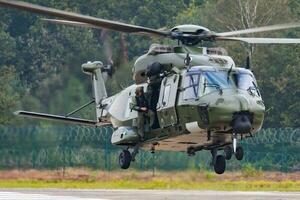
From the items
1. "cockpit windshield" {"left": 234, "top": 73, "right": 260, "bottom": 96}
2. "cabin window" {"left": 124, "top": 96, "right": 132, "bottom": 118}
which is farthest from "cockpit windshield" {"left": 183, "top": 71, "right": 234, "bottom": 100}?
"cabin window" {"left": 124, "top": 96, "right": 132, "bottom": 118}

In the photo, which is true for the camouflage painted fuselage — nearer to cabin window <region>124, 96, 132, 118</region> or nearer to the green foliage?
cabin window <region>124, 96, 132, 118</region>

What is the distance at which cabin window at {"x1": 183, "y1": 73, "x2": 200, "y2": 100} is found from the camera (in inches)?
1208

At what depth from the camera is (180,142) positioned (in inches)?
1262

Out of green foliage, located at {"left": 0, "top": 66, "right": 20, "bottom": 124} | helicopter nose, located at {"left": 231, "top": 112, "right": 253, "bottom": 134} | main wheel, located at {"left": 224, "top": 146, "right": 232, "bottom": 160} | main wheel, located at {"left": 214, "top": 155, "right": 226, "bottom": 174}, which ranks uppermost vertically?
green foliage, located at {"left": 0, "top": 66, "right": 20, "bottom": 124}

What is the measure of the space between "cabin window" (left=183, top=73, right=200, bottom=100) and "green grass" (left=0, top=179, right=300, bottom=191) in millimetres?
14544

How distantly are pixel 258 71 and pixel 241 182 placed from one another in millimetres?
18862

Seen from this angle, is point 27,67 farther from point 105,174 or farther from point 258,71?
point 105,174

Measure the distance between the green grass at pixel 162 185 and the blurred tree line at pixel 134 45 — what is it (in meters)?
3.29

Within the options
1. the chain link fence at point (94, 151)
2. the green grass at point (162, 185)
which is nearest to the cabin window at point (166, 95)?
the green grass at point (162, 185)

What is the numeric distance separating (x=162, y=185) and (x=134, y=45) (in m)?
30.6

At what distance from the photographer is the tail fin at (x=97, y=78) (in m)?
37.3

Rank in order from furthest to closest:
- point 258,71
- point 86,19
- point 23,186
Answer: point 258,71 < point 23,186 < point 86,19

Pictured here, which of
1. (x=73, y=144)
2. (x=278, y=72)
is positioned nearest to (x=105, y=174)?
(x=73, y=144)

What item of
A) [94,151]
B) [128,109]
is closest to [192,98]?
[128,109]
